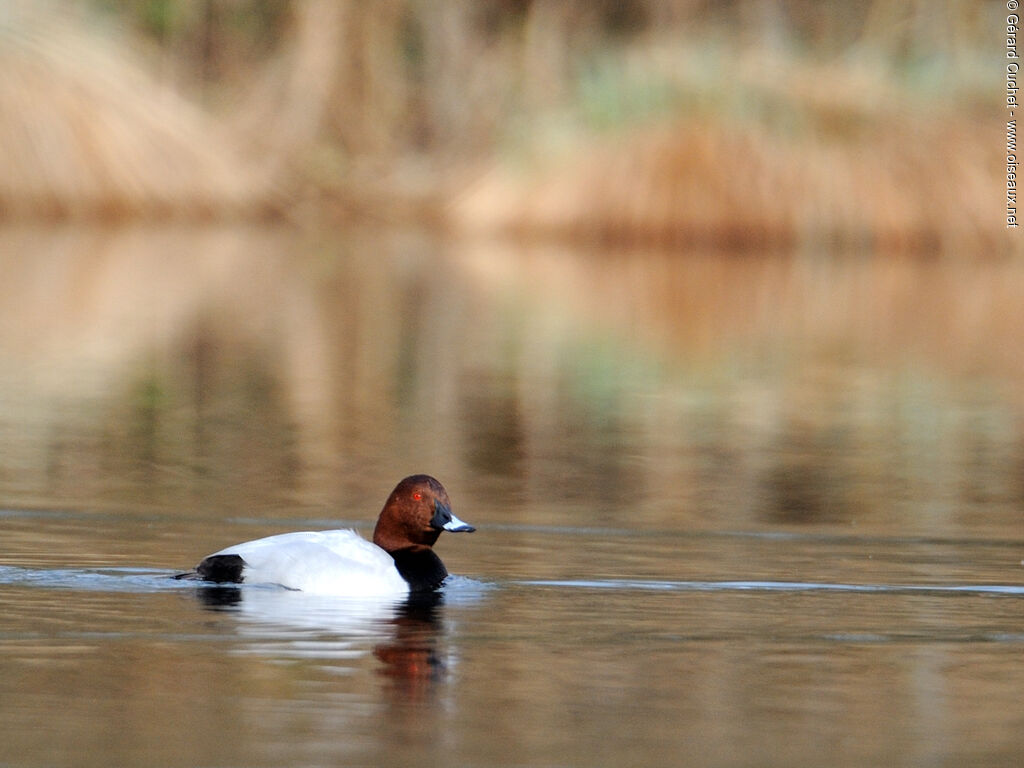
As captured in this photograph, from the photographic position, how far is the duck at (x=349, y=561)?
6699 mm

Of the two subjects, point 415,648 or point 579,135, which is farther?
point 579,135

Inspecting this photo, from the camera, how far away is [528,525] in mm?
8195

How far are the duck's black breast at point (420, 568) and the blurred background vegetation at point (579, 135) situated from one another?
17306 millimetres

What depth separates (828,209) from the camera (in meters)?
24.2

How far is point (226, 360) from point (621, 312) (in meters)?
4.77

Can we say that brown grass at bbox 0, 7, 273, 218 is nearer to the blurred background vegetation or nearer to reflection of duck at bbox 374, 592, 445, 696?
the blurred background vegetation

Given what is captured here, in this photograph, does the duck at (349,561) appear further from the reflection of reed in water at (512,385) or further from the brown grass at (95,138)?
the brown grass at (95,138)

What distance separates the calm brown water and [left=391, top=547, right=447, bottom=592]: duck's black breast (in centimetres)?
8

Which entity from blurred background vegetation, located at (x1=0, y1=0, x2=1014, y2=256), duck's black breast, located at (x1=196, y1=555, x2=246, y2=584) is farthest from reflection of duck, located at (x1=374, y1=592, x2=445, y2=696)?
blurred background vegetation, located at (x1=0, y1=0, x2=1014, y2=256)

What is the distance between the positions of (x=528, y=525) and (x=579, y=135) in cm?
1647

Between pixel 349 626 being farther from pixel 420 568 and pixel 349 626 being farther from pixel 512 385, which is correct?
pixel 512 385

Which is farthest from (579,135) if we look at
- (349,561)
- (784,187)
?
(349,561)

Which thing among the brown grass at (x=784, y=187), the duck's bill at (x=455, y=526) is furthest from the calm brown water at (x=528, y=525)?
the brown grass at (x=784, y=187)

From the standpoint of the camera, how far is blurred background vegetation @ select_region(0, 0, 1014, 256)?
78.7 feet
